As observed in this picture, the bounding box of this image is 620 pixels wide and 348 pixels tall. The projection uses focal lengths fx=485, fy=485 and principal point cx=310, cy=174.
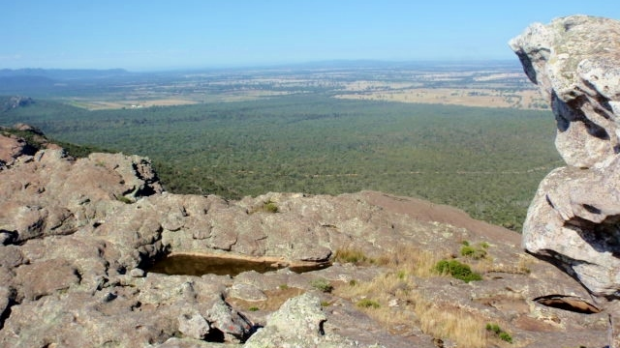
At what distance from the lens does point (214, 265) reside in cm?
1966

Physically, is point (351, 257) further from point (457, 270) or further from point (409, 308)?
point (409, 308)

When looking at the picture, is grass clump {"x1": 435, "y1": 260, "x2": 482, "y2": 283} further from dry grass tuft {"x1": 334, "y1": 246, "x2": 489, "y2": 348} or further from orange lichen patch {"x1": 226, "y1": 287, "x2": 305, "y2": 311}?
orange lichen patch {"x1": 226, "y1": 287, "x2": 305, "y2": 311}

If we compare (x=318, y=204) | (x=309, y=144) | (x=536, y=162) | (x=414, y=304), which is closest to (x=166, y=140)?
(x=309, y=144)

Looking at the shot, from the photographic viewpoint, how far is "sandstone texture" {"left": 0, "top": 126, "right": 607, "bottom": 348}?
11.3 metres

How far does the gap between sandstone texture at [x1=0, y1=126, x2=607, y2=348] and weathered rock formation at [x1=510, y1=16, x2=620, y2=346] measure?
3.99 meters

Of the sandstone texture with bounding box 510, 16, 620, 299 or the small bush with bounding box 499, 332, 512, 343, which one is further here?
the small bush with bounding box 499, 332, 512, 343

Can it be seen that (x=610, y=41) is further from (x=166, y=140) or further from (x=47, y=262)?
(x=166, y=140)

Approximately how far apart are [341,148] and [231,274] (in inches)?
3418

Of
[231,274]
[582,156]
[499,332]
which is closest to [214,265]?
[231,274]

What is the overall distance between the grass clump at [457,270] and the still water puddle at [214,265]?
14.5 ft

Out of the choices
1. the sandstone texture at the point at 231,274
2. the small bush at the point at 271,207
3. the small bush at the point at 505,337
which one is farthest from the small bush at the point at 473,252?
the small bush at the point at 271,207

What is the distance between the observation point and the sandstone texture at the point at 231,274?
11312mm

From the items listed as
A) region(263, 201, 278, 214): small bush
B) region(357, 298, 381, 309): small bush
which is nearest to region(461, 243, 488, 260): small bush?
region(357, 298, 381, 309): small bush

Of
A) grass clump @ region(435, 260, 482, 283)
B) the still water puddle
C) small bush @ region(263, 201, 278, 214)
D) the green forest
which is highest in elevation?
small bush @ region(263, 201, 278, 214)
